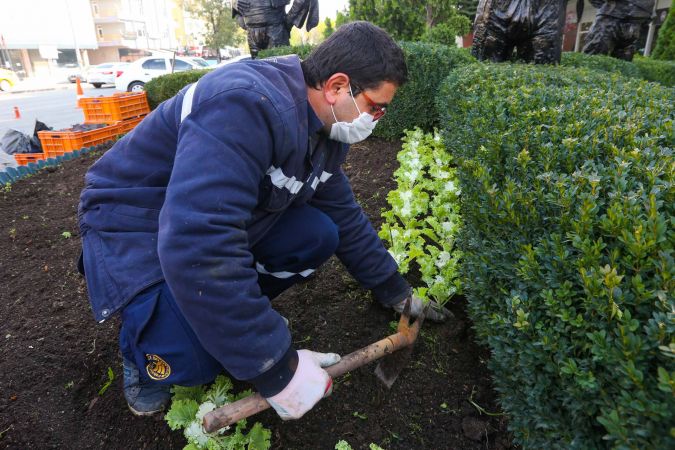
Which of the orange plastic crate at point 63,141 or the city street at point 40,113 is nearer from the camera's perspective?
the orange plastic crate at point 63,141

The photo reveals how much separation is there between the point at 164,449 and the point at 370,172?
349cm

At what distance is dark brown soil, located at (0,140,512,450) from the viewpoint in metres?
1.97

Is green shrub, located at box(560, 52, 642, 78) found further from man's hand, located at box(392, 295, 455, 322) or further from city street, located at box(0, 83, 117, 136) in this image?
city street, located at box(0, 83, 117, 136)

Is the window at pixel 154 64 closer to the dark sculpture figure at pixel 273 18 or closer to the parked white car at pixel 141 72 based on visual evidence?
the parked white car at pixel 141 72

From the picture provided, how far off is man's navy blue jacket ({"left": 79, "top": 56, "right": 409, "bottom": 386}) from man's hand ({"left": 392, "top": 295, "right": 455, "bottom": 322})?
0.84m

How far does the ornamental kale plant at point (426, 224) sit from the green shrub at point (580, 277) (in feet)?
1.58

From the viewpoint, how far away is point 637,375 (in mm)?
955

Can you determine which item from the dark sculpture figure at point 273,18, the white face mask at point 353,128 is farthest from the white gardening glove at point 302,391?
the dark sculpture figure at point 273,18

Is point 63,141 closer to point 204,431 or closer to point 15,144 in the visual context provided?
point 15,144

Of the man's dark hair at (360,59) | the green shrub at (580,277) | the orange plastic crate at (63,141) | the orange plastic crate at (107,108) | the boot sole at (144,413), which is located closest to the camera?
the green shrub at (580,277)

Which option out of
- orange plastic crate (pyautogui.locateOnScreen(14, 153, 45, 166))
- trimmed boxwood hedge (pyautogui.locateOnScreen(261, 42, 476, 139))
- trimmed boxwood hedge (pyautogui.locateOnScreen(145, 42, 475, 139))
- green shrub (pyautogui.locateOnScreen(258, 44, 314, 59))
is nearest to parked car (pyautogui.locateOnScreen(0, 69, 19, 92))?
orange plastic crate (pyautogui.locateOnScreen(14, 153, 45, 166))

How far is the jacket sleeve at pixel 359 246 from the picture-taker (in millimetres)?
2453

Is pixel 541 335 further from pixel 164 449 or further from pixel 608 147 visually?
pixel 164 449

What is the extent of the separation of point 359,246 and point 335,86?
94 cm
